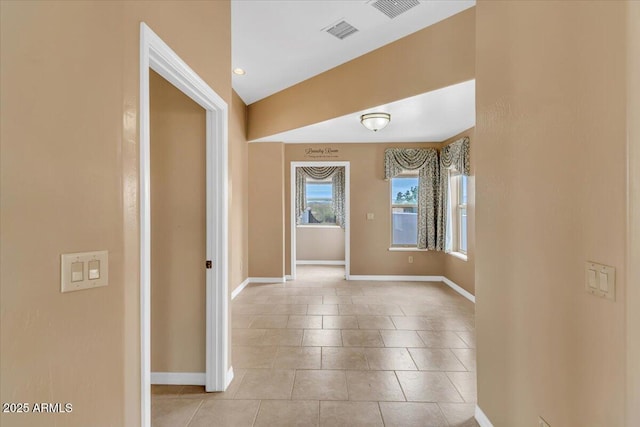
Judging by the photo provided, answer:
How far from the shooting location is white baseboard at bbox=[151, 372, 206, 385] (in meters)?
2.37

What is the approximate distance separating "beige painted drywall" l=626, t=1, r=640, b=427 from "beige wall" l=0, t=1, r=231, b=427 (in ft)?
5.75

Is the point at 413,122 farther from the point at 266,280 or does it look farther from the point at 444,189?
the point at 266,280

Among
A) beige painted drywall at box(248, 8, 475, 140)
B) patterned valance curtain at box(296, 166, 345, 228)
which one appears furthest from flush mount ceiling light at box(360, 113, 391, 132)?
patterned valance curtain at box(296, 166, 345, 228)

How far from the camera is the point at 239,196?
5117 millimetres

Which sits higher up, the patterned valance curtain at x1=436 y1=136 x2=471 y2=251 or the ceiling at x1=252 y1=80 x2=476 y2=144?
the ceiling at x1=252 y1=80 x2=476 y2=144

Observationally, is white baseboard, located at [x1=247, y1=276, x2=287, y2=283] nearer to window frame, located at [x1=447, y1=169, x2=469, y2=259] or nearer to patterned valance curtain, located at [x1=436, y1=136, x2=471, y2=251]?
patterned valance curtain, located at [x1=436, y1=136, x2=471, y2=251]

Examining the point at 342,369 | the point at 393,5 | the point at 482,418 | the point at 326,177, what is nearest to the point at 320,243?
the point at 326,177

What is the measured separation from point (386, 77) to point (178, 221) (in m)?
2.70

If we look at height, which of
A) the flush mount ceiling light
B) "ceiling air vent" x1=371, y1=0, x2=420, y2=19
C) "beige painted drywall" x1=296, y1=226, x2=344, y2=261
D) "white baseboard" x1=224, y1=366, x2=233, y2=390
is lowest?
"white baseboard" x1=224, y1=366, x2=233, y2=390

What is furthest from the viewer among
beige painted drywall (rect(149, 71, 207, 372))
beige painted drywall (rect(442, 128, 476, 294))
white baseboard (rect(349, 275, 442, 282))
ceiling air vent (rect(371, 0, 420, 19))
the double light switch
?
white baseboard (rect(349, 275, 442, 282))

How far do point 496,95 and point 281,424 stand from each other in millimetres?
2385

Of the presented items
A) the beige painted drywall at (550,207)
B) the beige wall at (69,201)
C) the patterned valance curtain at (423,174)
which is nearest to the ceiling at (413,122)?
the patterned valance curtain at (423,174)

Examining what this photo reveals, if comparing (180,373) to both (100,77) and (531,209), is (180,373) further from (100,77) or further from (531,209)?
(531,209)

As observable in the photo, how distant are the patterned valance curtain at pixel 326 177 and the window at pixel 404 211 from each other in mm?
1729
